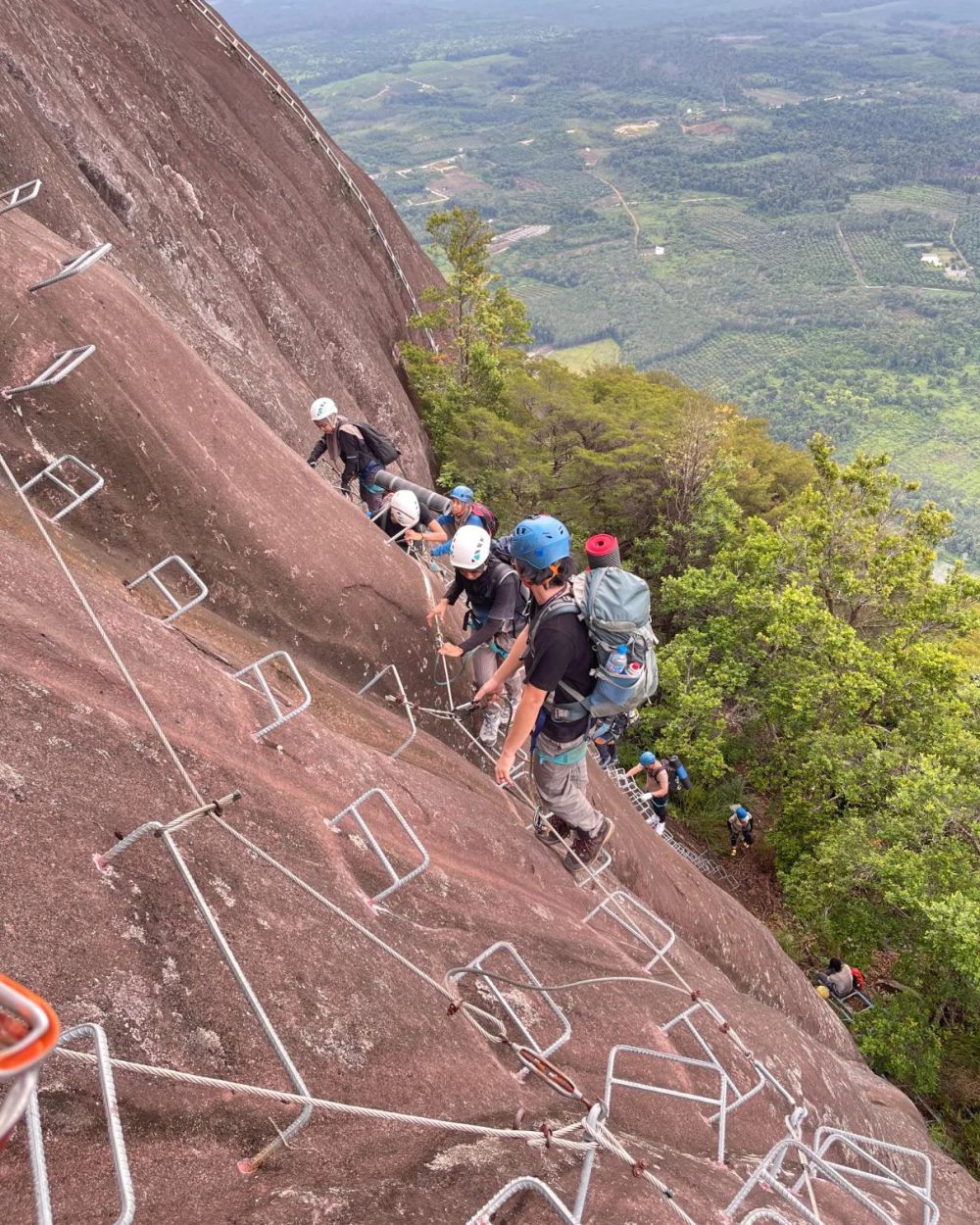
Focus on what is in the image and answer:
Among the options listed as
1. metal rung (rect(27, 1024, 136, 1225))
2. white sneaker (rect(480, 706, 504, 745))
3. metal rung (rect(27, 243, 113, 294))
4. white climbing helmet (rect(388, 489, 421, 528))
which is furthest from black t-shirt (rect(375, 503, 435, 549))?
metal rung (rect(27, 1024, 136, 1225))

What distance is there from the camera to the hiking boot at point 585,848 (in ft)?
30.6

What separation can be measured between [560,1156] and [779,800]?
22340 mm

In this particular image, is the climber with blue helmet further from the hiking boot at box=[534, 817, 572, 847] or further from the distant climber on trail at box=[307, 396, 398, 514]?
the distant climber on trail at box=[307, 396, 398, 514]

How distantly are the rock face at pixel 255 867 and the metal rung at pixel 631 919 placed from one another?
0.57 feet

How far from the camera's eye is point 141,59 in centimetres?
1853

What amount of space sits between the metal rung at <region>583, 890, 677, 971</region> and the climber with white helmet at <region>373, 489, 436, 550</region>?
5.87 metres

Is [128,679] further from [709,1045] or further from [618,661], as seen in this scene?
[709,1045]

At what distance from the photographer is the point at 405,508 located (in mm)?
12672

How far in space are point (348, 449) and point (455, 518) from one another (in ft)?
8.55

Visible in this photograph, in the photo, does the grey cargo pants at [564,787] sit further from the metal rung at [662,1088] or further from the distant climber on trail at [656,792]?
the distant climber on trail at [656,792]

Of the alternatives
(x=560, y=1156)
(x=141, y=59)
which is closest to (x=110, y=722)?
(x=560, y=1156)

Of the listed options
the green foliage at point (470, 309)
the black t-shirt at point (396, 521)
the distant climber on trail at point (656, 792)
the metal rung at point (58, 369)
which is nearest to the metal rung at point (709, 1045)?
the black t-shirt at point (396, 521)

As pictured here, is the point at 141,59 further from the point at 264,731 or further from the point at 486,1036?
the point at 486,1036

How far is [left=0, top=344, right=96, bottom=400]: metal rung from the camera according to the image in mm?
7555
